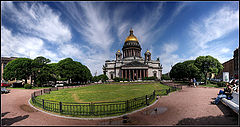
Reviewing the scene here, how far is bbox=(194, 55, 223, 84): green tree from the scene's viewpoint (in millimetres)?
31234

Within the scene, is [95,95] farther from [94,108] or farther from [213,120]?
[213,120]

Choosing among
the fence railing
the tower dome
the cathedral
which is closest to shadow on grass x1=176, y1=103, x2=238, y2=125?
the fence railing

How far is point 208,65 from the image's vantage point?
31.9 meters

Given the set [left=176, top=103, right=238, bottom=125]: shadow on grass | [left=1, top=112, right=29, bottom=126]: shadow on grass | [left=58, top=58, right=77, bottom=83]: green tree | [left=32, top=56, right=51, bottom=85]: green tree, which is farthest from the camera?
[left=58, top=58, right=77, bottom=83]: green tree

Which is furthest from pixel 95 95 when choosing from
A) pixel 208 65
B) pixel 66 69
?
pixel 208 65

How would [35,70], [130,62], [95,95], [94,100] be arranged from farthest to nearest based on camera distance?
[130,62] → [35,70] → [95,95] → [94,100]

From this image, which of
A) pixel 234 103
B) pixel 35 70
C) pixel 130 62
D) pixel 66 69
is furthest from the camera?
pixel 130 62

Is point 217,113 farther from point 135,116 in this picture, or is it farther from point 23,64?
point 23,64

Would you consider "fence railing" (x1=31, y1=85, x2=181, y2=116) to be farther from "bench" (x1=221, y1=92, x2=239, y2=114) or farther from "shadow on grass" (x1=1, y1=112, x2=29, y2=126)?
"bench" (x1=221, y1=92, x2=239, y2=114)

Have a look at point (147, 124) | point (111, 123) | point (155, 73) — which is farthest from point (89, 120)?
point (155, 73)

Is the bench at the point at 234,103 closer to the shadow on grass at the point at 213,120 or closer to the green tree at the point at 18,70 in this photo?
the shadow on grass at the point at 213,120

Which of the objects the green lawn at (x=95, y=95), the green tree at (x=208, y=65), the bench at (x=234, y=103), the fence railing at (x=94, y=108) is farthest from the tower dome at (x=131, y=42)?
the bench at (x=234, y=103)

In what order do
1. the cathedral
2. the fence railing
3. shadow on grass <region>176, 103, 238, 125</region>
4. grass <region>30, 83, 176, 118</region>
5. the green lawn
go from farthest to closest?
the cathedral, the green lawn, grass <region>30, 83, 176, 118</region>, the fence railing, shadow on grass <region>176, 103, 238, 125</region>

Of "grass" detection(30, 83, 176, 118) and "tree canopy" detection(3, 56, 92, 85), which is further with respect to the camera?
"tree canopy" detection(3, 56, 92, 85)
